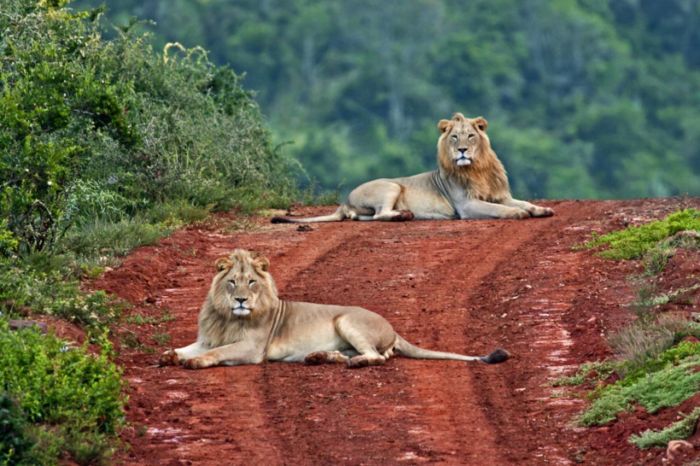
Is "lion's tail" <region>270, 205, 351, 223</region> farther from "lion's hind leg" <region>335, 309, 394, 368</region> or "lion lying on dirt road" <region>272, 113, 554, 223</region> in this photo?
"lion's hind leg" <region>335, 309, 394, 368</region>

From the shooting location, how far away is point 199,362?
11789 millimetres

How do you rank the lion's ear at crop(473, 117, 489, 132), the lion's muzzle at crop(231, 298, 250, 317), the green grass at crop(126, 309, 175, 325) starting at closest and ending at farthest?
the lion's muzzle at crop(231, 298, 250, 317) < the green grass at crop(126, 309, 175, 325) < the lion's ear at crop(473, 117, 489, 132)

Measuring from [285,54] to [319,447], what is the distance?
60.0 m

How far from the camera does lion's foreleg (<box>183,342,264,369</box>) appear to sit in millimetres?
11797

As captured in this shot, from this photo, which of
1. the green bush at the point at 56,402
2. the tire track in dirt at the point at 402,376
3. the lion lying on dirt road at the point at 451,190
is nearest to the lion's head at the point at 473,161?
the lion lying on dirt road at the point at 451,190

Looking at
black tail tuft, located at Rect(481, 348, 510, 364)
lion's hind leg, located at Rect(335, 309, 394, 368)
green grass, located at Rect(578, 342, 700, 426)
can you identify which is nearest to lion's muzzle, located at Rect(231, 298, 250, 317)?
lion's hind leg, located at Rect(335, 309, 394, 368)

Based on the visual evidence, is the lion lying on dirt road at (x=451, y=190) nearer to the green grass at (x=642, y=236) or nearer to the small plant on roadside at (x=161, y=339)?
the green grass at (x=642, y=236)

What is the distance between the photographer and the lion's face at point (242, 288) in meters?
12.0

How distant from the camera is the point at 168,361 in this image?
11891 mm

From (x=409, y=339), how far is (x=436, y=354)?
2.35ft

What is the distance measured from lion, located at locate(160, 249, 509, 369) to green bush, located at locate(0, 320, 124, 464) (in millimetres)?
1639

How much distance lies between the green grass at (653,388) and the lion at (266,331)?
1.46 meters

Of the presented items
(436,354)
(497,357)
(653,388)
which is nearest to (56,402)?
(436,354)

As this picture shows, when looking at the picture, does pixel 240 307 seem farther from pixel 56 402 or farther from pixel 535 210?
pixel 535 210
